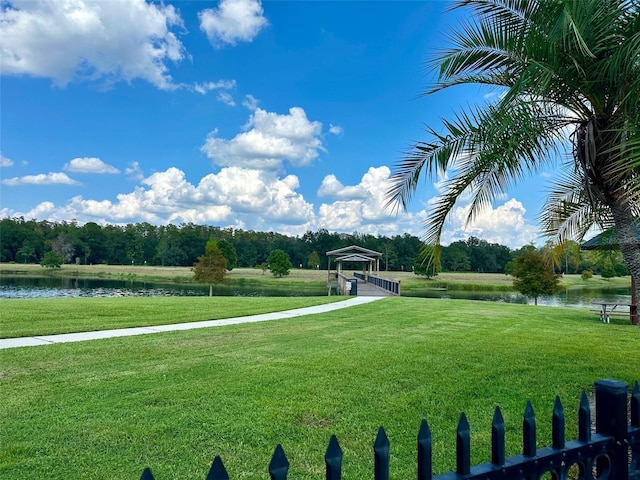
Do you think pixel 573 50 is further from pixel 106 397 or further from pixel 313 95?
pixel 313 95

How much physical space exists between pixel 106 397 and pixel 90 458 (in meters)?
1.66

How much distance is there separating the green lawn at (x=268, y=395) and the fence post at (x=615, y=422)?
1735 millimetres

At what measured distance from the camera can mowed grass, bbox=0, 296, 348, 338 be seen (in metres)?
9.93

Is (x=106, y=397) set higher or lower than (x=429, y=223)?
lower

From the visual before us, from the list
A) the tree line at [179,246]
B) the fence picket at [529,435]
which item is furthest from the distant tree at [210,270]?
the fence picket at [529,435]

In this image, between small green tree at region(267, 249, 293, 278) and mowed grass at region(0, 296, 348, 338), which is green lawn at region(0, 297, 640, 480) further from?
small green tree at region(267, 249, 293, 278)

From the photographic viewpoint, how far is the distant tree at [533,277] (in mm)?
23047

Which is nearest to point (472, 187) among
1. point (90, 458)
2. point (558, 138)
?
point (558, 138)

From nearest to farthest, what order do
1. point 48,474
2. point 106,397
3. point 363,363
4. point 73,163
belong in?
point 48,474, point 106,397, point 363,363, point 73,163

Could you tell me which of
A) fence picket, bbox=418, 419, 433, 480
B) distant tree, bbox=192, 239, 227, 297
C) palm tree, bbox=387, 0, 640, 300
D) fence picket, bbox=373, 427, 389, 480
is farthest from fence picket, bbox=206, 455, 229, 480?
distant tree, bbox=192, 239, 227, 297

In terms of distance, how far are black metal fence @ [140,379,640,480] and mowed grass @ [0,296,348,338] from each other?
9749mm

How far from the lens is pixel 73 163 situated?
34844mm

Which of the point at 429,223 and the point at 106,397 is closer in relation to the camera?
the point at 106,397

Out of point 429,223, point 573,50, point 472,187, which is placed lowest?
point 429,223
